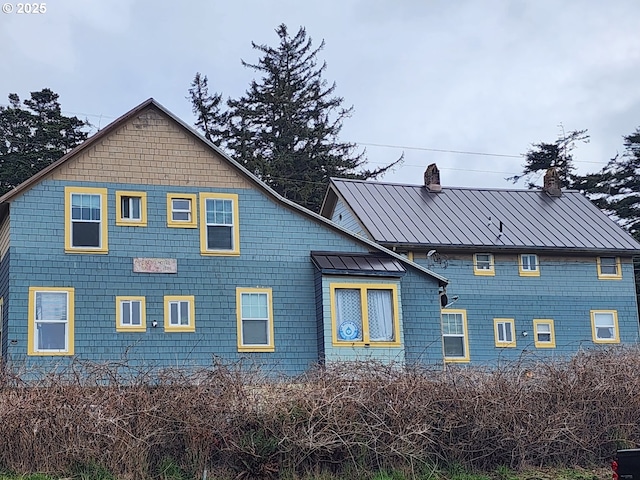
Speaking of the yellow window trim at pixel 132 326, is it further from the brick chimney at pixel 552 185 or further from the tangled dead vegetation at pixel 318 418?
the brick chimney at pixel 552 185

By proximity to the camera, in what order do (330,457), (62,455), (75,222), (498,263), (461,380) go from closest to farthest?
1. (62,455)
2. (330,457)
3. (461,380)
4. (75,222)
5. (498,263)

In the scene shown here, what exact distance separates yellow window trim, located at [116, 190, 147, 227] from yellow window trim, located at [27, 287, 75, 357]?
2184 millimetres

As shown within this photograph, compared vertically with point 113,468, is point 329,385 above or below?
above

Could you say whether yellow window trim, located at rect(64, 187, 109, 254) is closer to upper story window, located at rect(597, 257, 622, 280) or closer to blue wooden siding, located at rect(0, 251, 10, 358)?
blue wooden siding, located at rect(0, 251, 10, 358)

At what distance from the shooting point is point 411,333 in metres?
28.0

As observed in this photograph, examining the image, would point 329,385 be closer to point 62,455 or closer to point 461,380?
point 461,380

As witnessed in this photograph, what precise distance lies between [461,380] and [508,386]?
1063 mm

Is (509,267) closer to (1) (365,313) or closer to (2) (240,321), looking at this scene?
(1) (365,313)

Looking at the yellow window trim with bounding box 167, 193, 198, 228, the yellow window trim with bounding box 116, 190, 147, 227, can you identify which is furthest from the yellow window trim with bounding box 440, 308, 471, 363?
the yellow window trim with bounding box 116, 190, 147, 227

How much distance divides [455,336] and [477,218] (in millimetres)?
5498

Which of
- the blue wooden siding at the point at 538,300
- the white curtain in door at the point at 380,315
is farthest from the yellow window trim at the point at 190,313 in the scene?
the blue wooden siding at the point at 538,300

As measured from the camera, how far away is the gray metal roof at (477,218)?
3472cm

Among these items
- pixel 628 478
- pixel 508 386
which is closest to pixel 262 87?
pixel 508 386

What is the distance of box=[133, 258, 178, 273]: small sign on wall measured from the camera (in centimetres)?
2573
